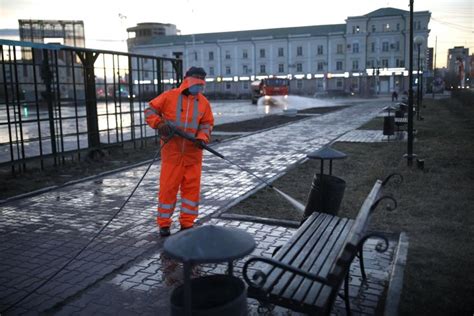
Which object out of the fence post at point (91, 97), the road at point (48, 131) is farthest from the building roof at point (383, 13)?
the fence post at point (91, 97)

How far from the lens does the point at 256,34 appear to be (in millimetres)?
79125

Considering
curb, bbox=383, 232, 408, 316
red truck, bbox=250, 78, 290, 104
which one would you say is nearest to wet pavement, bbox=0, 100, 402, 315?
curb, bbox=383, 232, 408, 316

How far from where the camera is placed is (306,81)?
75062 mm

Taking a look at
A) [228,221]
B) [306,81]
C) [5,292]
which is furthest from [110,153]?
[306,81]

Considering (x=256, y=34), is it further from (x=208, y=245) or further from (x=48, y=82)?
(x=208, y=245)

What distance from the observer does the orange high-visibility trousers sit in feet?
16.7

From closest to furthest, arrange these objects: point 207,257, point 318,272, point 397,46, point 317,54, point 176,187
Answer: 1. point 207,257
2. point 318,272
3. point 176,187
4. point 397,46
5. point 317,54

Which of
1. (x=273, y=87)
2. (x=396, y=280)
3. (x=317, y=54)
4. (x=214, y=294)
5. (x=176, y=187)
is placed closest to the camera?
(x=214, y=294)

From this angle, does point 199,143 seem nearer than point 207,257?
No

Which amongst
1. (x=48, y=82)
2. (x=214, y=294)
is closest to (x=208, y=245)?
(x=214, y=294)

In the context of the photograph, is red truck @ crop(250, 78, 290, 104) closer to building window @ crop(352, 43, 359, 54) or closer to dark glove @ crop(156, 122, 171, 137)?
building window @ crop(352, 43, 359, 54)

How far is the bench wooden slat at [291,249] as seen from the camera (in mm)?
2848

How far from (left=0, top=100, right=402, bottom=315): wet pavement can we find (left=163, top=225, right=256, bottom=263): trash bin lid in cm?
134

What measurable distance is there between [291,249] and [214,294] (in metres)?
0.78
